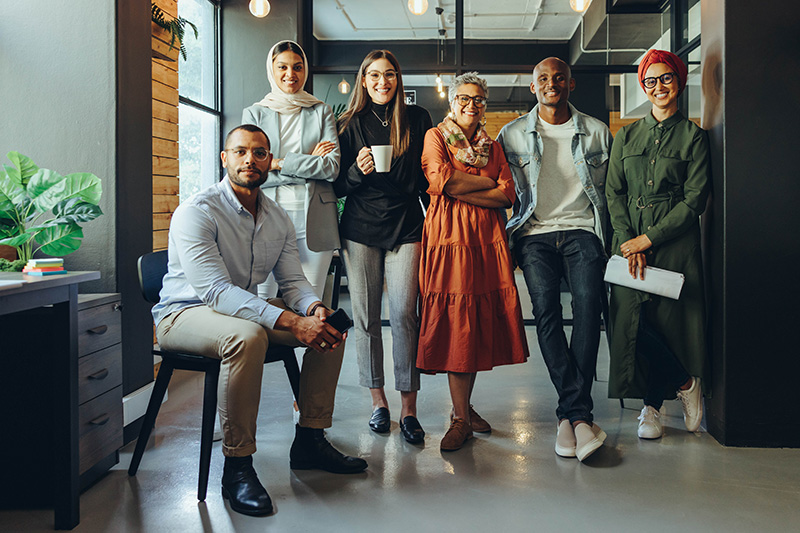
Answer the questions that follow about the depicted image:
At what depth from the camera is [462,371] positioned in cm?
Answer: 264

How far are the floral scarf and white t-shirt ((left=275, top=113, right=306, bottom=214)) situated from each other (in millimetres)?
668

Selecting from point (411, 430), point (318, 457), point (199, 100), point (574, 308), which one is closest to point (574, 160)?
point (574, 308)

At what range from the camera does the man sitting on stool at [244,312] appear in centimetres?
210

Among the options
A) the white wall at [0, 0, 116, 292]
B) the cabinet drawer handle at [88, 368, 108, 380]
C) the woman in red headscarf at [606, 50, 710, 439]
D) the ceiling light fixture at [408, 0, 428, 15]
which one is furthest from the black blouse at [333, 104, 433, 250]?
the ceiling light fixture at [408, 0, 428, 15]

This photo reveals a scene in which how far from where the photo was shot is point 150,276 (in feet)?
8.09

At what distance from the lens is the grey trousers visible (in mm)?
2760

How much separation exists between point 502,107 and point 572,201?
4.86 meters

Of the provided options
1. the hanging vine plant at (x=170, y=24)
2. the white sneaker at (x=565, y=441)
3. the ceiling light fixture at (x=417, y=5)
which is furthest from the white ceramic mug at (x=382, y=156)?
the ceiling light fixture at (x=417, y=5)

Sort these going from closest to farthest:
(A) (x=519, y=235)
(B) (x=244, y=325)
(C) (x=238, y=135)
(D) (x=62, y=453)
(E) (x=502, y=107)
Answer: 1. (D) (x=62, y=453)
2. (B) (x=244, y=325)
3. (C) (x=238, y=135)
4. (A) (x=519, y=235)
5. (E) (x=502, y=107)

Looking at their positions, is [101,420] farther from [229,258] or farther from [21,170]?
[21,170]

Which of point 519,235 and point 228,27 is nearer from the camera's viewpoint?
point 519,235

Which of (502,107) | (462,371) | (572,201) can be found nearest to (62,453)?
(462,371)

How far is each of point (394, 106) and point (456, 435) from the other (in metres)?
1.43

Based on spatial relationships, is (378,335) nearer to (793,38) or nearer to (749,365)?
(749,365)
